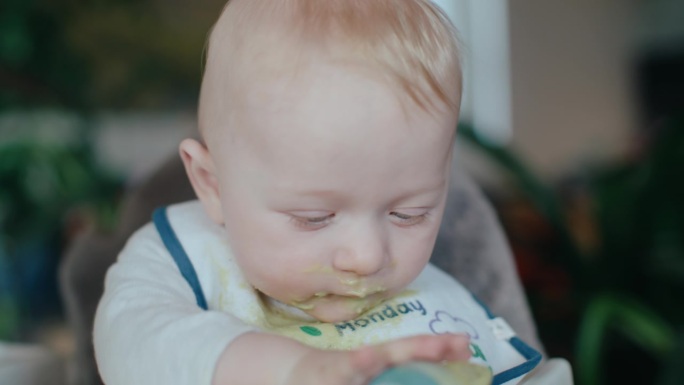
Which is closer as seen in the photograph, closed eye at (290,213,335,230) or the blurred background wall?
closed eye at (290,213,335,230)

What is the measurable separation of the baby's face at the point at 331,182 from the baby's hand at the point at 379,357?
0.11m

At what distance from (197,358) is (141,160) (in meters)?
2.09

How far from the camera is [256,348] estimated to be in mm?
531

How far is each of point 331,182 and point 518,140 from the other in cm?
269

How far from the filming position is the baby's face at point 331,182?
1.82 ft

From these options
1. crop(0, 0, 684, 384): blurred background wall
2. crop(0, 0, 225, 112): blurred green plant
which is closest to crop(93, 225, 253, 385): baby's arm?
crop(0, 0, 684, 384): blurred background wall

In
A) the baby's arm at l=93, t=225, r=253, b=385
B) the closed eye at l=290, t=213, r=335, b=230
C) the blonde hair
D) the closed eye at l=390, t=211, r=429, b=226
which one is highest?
the blonde hair

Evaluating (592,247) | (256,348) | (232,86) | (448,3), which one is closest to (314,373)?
(256,348)

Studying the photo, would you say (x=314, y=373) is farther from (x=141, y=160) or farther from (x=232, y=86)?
(x=141, y=160)

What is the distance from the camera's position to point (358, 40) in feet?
1.85

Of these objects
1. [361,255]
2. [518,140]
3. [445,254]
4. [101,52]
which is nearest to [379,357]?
[361,255]

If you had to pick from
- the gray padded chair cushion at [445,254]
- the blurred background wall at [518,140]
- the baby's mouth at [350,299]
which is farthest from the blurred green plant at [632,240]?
the baby's mouth at [350,299]

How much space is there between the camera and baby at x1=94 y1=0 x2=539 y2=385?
553 mm

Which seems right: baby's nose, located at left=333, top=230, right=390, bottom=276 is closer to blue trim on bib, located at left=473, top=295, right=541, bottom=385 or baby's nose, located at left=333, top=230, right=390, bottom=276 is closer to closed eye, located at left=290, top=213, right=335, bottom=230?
closed eye, located at left=290, top=213, right=335, bottom=230
